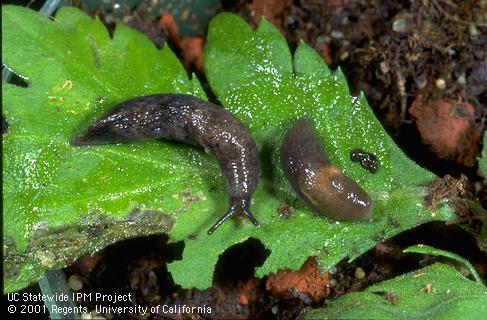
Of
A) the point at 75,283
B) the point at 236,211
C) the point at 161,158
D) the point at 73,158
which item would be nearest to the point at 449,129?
the point at 236,211

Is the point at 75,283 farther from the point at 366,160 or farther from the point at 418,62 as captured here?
the point at 418,62

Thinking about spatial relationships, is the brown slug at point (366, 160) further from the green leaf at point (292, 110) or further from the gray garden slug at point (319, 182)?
the gray garden slug at point (319, 182)

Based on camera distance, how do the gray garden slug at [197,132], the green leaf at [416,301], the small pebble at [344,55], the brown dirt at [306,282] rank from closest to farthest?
the green leaf at [416,301] → the gray garden slug at [197,132] → the brown dirt at [306,282] → the small pebble at [344,55]

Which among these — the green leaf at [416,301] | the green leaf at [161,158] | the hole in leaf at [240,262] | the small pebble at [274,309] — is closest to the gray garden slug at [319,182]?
the green leaf at [161,158]

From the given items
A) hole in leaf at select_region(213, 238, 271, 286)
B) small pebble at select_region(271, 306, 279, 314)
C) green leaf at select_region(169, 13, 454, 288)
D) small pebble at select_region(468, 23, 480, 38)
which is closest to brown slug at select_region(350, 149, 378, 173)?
green leaf at select_region(169, 13, 454, 288)

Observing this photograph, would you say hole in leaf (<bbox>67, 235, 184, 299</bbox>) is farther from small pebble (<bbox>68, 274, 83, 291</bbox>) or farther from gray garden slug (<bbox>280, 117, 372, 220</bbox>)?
gray garden slug (<bbox>280, 117, 372, 220</bbox>)
